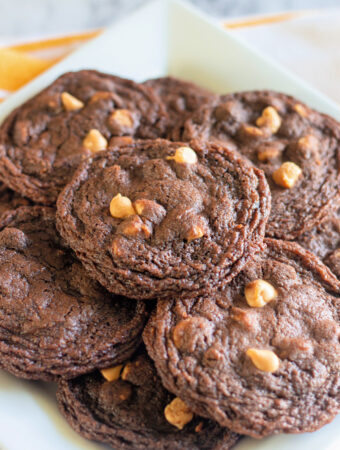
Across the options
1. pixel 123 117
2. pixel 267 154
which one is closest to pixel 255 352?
pixel 267 154

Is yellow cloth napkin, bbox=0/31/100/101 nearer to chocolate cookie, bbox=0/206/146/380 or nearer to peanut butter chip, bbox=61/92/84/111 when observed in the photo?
peanut butter chip, bbox=61/92/84/111

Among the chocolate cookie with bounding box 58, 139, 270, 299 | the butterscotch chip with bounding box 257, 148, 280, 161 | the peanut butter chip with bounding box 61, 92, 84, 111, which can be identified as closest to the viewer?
the chocolate cookie with bounding box 58, 139, 270, 299

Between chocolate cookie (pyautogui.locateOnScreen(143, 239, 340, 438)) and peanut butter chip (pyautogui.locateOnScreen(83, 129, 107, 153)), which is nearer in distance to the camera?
chocolate cookie (pyautogui.locateOnScreen(143, 239, 340, 438))

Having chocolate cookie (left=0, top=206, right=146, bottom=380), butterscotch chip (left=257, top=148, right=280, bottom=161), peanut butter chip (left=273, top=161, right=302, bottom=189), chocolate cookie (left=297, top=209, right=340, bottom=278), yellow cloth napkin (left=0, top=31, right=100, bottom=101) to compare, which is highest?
butterscotch chip (left=257, top=148, right=280, bottom=161)

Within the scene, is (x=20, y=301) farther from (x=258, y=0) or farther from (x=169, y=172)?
(x=258, y=0)

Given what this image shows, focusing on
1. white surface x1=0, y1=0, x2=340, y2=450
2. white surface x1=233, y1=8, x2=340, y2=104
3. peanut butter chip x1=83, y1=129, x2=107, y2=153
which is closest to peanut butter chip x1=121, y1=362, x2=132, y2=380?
peanut butter chip x1=83, y1=129, x2=107, y2=153

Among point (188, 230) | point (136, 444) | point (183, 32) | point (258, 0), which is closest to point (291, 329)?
point (188, 230)
